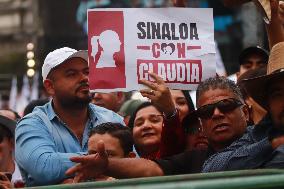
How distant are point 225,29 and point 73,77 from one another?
70.4 ft

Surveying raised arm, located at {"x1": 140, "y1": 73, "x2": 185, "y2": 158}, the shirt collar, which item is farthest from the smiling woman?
raised arm, located at {"x1": 140, "y1": 73, "x2": 185, "y2": 158}

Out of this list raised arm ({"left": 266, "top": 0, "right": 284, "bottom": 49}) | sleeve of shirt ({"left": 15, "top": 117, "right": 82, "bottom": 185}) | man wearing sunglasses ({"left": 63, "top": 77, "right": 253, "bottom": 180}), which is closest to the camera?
man wearing sunglasses ({"left": 63, "top": 77, "right": 253, "bottom": 180})

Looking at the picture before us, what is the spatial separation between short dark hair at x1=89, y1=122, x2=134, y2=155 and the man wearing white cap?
0.56 ft

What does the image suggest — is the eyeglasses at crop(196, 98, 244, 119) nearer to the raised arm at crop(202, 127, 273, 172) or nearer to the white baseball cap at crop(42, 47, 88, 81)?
the raised arm at crop(202, 127, 273, 172)

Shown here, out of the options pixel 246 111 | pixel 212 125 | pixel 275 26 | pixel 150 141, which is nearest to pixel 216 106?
pixel 212 125

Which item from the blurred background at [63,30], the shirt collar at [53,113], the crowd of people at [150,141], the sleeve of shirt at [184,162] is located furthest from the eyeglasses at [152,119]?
the blurred background at [63,30]

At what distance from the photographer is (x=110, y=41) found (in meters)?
5.18

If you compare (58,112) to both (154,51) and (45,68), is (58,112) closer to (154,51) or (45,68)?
(45,68)

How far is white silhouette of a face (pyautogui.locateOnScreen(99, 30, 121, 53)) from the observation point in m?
5.15

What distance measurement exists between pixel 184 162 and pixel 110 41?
0.86 m

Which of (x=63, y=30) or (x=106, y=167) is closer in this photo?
(x=106, y=167)

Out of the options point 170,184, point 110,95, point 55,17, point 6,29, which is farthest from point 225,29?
point 170,184

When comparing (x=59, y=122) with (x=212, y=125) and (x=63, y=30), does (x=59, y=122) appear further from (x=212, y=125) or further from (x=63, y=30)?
(x=63, y=30)

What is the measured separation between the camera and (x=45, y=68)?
18.3 ft
